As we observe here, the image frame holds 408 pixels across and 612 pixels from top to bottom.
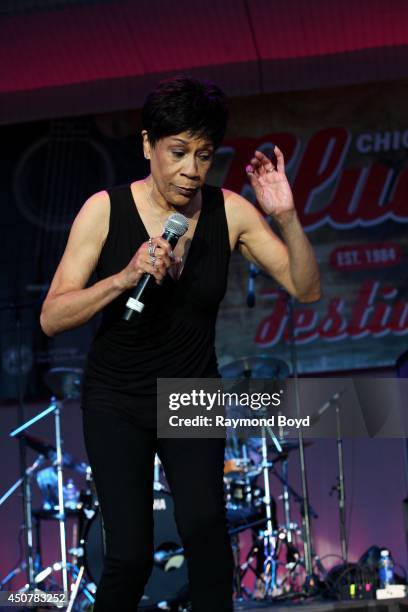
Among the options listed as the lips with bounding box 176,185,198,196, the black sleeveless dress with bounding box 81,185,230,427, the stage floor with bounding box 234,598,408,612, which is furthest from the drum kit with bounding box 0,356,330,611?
the lips with bounding box 176,185,198,196

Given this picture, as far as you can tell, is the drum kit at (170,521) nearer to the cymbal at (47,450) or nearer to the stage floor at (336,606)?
the cymbal at (47,450)

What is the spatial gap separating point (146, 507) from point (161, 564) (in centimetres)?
305

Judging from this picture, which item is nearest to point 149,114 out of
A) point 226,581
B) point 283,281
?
point 283,281

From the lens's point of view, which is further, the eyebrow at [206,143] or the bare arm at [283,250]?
the bare arm at [283,250]

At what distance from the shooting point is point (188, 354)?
88.3 inches

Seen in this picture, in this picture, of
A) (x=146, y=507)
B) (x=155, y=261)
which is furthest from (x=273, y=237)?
(x=146, y=507)

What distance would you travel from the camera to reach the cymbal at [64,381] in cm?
550

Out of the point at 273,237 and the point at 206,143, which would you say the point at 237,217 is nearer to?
the point at 273,237

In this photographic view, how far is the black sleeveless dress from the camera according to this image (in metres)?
2.21

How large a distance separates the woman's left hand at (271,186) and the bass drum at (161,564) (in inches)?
118

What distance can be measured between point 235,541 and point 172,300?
3.53 m

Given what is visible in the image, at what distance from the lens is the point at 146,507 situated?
215cm

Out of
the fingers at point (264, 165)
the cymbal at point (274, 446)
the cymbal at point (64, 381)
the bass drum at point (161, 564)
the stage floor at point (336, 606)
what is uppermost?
the cymbal at point (64, 381)

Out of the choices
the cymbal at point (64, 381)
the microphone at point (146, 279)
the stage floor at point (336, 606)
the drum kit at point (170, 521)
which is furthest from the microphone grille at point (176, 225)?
the cymbal at point (64, 381)
